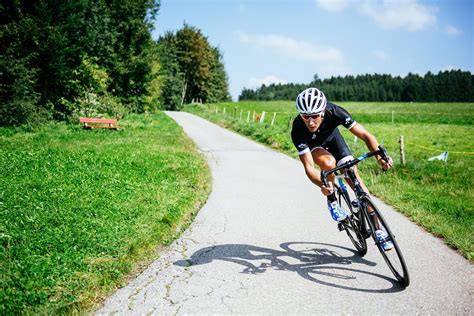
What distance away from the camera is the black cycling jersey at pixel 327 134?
193 inches

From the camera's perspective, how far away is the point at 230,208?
23.7ft

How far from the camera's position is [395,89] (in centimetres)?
12875

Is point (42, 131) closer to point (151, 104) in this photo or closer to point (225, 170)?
point (225, 170)

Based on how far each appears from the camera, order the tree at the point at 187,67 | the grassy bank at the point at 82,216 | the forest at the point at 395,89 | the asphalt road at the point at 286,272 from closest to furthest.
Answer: the asphalt road at the point at 286,272, the grassy bank at the point at 82,216, the tree at the point at 187,67, the forest at the point at 395,89

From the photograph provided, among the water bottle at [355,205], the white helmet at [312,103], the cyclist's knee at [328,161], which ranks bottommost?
the water bottle at [355,205]

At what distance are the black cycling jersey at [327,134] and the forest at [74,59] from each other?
16957 mm

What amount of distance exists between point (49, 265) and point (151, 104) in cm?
3452

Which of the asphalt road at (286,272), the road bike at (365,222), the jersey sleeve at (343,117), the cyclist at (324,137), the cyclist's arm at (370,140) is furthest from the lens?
the jersey sleeve at (343,117)

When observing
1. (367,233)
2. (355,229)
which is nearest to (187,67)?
(355,229)

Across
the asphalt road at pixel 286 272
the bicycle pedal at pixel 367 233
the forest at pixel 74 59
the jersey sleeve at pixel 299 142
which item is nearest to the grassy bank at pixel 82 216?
the asphalt road at pixel 286 272

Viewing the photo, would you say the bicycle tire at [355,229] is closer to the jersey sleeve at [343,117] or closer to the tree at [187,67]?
the jersey sleeve at [343,117]

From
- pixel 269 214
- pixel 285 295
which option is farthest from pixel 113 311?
pixel 269 214

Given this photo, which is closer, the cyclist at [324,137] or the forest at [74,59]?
the cyclist at [324,137]

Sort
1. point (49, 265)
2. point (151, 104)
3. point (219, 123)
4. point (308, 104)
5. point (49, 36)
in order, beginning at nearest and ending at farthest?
point (49, 265), point (308, 104), point (49, 36), point (219, 123), point (151, 104)
